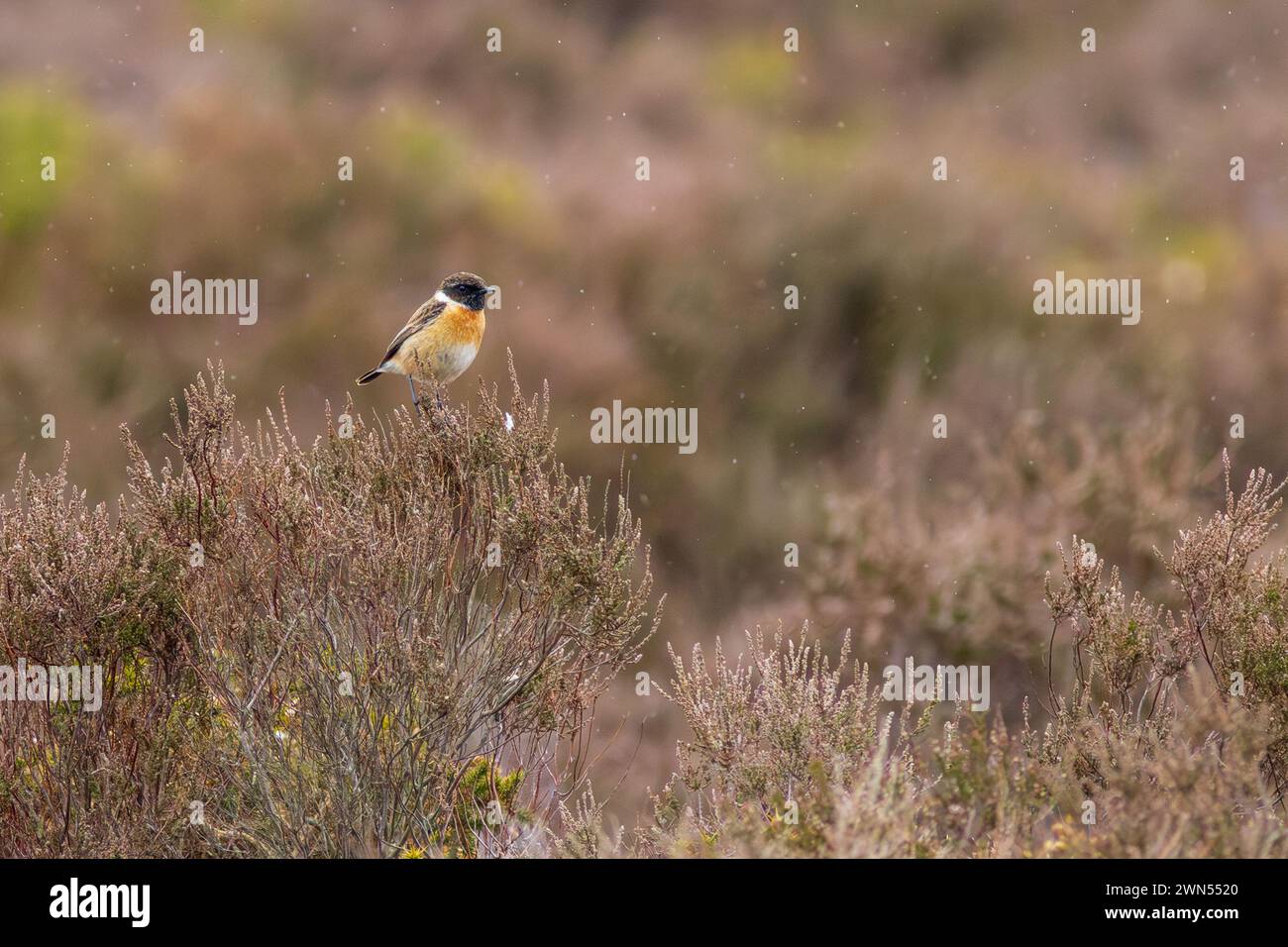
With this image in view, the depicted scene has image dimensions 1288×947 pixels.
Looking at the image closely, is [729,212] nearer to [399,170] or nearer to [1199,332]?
[399,170]

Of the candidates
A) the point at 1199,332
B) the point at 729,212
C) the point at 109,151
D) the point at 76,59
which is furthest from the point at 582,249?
the point at 76,59

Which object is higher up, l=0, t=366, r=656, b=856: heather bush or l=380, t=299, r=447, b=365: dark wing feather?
l=380, t=299, r=447, b=365: dark wing feather

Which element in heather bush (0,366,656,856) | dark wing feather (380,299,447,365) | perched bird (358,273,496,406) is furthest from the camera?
dark wing feather (380,299,447,365)

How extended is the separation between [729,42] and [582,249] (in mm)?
16144

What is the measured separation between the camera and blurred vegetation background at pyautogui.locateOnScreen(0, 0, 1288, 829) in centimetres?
1301

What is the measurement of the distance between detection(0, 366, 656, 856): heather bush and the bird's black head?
1.18 m

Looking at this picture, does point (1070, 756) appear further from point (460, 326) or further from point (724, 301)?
point (724, 301)

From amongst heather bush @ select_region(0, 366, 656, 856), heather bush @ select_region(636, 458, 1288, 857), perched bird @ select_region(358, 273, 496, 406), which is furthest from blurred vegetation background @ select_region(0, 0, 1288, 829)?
heather bush @ select_region(0, 366, 656, 856)

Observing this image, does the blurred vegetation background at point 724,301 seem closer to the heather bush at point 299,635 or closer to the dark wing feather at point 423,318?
the dark wing feather at point 423,318

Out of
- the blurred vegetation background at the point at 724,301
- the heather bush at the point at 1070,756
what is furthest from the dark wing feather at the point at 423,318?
the blurred vegetation background at the point at 724,301

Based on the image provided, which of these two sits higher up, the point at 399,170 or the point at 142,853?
the point at 399,170

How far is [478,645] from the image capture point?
5.85 meters

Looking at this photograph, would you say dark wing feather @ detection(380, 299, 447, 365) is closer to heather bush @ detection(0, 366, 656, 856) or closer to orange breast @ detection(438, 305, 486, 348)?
orange breast @ detection(438, 305, 486, 348)

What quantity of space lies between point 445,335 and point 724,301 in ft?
39.9
